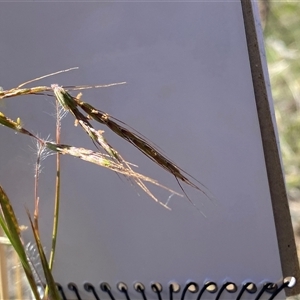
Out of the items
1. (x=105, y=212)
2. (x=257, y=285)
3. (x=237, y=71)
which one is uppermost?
(x=237, y=71)

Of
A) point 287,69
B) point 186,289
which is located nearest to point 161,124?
point 186,289

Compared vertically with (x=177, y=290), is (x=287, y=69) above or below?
above

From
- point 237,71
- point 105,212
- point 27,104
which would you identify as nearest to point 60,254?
point 105,212

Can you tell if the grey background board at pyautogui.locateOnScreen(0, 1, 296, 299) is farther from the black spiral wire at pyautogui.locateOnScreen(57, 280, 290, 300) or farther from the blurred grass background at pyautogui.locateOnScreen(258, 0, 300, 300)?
the blurred grass background at pyautogui.locateOnScreen(258, 0, 300, 300)

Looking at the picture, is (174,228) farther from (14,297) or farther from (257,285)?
(14,297)

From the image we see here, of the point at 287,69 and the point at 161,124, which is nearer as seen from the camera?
the point at 161,124

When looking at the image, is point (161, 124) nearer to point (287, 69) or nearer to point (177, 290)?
point (177, 290)

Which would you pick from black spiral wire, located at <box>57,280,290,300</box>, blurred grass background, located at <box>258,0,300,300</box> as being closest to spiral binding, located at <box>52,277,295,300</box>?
black spiral wire, located at <box>57,280,290,300</box>
